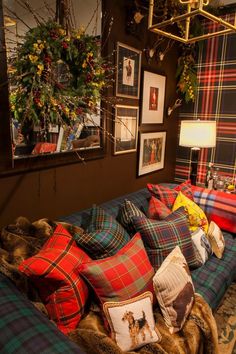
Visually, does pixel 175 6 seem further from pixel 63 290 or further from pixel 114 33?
pixel 63 290

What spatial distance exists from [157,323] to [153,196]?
3.54ft

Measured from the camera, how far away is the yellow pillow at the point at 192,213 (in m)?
2.12

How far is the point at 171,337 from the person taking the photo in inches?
A: 51.0

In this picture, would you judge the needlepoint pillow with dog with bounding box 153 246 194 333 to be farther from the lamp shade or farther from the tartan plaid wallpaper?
the tartan plaid wallpaper

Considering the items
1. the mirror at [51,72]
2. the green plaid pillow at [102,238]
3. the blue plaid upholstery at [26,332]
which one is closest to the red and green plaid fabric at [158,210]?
the green plaid pillow at [102,238]

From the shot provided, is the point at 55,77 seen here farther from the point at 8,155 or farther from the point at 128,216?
the point at 128,216

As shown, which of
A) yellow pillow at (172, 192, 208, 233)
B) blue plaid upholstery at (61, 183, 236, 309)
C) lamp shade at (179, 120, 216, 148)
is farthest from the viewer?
lamp shade at (179, 120, 216, 148)

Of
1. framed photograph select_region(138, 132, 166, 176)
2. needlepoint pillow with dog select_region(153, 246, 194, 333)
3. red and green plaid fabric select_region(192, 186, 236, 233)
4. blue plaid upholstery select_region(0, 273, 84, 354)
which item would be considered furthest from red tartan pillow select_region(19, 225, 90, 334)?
framed photograph select_region(138, 132, 166, 176)

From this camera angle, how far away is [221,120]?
3.21 m

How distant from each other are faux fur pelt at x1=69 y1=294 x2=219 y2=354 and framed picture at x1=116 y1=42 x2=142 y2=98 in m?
1.75

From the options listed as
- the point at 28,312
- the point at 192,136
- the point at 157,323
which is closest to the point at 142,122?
the point at 192,136

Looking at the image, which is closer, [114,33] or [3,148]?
[3,148]

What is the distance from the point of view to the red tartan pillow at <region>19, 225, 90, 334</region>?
118 centimetres

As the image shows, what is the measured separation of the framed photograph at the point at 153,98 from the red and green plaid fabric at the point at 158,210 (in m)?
1.00
